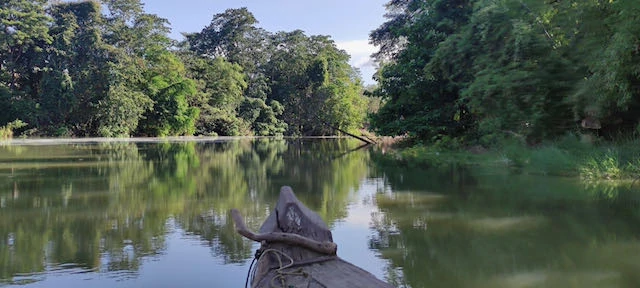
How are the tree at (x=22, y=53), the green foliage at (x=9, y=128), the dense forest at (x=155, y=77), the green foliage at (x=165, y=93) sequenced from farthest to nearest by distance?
the green foliage at (x=165, y=93), the dense forest at (x=155, y=77), the tree at (x=22, y=53), the green foliage at (x=9, y=128)

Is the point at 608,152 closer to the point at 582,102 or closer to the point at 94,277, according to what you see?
the point at 582,102

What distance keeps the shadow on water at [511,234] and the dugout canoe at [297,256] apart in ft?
4.18

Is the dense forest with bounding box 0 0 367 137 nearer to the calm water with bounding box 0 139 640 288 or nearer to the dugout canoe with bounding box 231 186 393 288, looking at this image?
the calm water with bounding box 0 139 640 288

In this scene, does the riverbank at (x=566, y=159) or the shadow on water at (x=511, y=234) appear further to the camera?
the riverbank at (x=566, y=159)

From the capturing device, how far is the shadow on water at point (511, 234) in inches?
211

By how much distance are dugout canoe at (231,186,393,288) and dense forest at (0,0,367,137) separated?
3670 cm

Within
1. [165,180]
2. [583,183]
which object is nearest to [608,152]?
[583,183]

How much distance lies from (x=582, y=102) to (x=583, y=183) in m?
1.63

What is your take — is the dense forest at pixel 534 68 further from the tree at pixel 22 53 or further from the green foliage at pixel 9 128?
the tree at pixel 22 53

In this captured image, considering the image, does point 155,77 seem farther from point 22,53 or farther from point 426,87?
point 426,87

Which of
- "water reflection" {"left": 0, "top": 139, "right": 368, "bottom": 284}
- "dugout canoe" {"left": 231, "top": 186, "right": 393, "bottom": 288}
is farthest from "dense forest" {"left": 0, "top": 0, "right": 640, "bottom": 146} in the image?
"dugout canoe" {"left": 231, "top": 186, "right": 393, "bottom": 288}

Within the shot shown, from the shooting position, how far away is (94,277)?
5246 millimetres

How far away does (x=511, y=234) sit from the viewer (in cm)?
706

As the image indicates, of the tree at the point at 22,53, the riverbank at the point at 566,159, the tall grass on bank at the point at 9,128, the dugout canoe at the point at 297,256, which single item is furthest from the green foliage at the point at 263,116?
the dugout canoe at the point at 297,256
